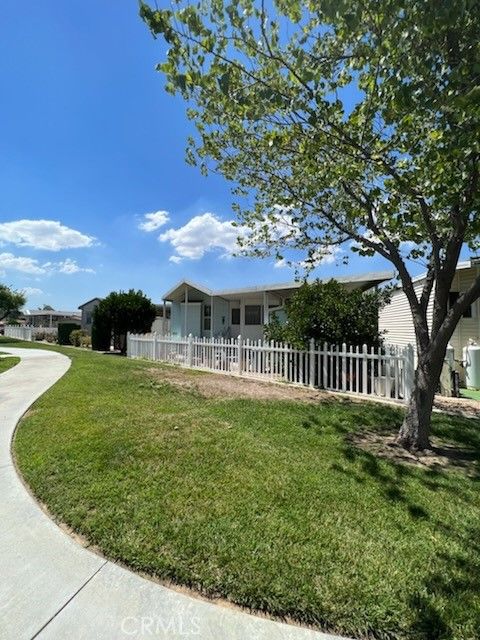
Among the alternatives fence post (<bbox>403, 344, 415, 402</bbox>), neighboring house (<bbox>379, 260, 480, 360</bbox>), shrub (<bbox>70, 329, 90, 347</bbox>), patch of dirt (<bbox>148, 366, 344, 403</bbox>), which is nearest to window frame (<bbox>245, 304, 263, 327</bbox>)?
neighboring house (<bbox>379, 260, 480, 360</bbox>)

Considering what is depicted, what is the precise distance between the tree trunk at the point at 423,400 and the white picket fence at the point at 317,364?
278 cm

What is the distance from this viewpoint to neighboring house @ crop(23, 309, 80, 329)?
57763 millimetres

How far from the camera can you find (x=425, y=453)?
4996 millimetres

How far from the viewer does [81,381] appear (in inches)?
359

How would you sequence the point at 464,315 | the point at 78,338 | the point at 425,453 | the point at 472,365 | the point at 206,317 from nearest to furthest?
1. the point at 425,453
2. the point at 472,365
3. the point at 464,315
4. the point at 206,317
5. the point at 78,338

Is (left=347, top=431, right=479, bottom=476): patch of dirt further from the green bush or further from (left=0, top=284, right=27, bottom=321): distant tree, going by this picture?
(left=0, top=284, right=27, bottom=321): distant tree

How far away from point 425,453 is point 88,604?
167 inches

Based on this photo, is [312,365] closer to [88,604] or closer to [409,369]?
[409,369]

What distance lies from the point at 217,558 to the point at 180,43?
14.1 feet

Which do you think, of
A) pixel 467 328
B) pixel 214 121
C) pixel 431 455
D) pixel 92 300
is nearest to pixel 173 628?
pixel 431 455

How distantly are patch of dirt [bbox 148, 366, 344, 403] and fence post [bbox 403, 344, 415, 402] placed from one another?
3.86 feet

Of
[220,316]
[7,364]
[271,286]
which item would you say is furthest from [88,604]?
[220,316]

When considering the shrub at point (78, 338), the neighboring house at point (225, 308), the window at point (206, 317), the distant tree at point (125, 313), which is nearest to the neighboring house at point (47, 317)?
the shrub at point (78, 338)

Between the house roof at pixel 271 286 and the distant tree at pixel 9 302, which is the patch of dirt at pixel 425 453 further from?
the distant tree at pixel 9 302
